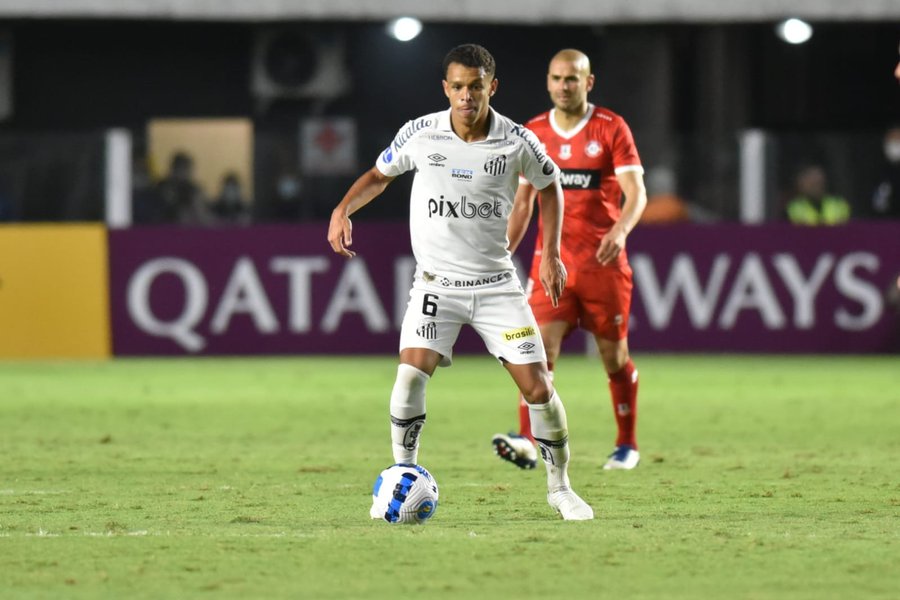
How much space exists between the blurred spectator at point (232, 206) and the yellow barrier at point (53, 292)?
1246 mm

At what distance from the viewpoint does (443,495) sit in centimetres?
909

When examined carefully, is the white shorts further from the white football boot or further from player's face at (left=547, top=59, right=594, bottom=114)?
player's face at (left=547, top=59, right=594, bottom=114)

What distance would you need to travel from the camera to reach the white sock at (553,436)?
826 centimetres

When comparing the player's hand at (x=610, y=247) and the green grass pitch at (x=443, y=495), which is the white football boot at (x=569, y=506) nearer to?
the green grass pitch at (x=443, y=495)

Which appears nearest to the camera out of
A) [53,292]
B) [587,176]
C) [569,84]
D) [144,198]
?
[569,84]

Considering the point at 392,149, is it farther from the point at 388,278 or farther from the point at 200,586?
the point at 388,278

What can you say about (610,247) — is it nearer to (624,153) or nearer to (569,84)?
(624,153)

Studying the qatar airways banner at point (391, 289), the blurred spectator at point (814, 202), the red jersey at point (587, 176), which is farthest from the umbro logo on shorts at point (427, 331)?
the blurred spectator at point (814, 202)

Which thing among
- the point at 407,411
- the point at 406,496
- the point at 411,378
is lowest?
the point at 406,496

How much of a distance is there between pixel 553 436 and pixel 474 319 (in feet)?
2.02

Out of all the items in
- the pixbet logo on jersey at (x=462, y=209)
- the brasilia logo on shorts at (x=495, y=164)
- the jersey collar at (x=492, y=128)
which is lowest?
the pixbet logo on jersey at (x=462, y=209)

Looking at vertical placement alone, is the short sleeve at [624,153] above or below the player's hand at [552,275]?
above

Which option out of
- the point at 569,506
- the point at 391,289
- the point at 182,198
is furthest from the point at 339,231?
the point at 182,198

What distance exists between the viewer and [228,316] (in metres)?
18.9
